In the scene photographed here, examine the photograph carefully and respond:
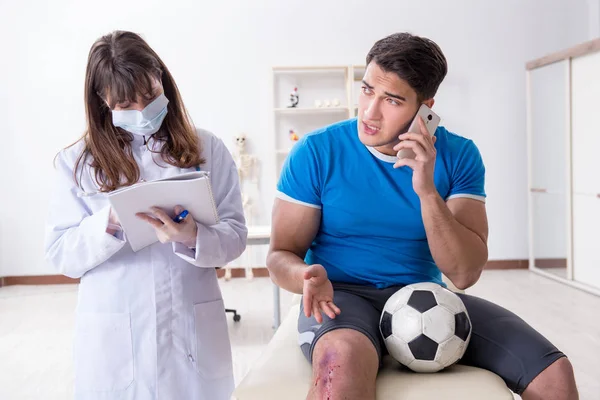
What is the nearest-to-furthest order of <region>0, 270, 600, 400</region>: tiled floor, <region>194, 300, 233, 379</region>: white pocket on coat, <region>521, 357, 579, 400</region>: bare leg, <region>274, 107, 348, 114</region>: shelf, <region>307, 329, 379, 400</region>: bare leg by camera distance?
1. <region>307, 329, 379, 400</region>: bare leg
2. <region>521, 357, 579, 400</region>: bare leg
3. <region>194, 300, 233, 379</region>: white pocket on coat
4. <region>0, 270, 600, 400</region>: tiled floor
5. <region>274, 107, 348, 114</region>: shelf

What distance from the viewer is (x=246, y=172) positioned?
553 centimetres

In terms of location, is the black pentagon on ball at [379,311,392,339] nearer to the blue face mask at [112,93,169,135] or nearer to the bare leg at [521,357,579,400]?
the bare leg at [521,357,579,400]

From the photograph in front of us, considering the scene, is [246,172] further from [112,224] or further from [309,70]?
[112,224]

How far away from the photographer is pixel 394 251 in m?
1.64

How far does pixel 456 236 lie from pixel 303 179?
0.43 meters

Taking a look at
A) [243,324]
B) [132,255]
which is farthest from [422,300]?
[243,324]

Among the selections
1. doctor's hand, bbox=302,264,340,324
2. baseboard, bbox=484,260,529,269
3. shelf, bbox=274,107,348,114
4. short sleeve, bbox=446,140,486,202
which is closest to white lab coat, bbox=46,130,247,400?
doctor's hand, bbox=302,264,340,324

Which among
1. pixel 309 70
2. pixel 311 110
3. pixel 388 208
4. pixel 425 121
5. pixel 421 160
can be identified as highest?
pixel 309 70

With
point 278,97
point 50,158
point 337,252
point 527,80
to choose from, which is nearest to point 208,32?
point 278,97

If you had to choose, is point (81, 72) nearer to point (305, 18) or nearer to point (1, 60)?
point (1, 60)

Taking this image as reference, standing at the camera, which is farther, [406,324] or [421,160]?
[421,160]

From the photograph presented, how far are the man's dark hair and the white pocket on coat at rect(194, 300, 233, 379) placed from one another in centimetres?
75

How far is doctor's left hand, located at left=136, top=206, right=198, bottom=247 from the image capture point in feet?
4.46

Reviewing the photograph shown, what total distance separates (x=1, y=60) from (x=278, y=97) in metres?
2.48
